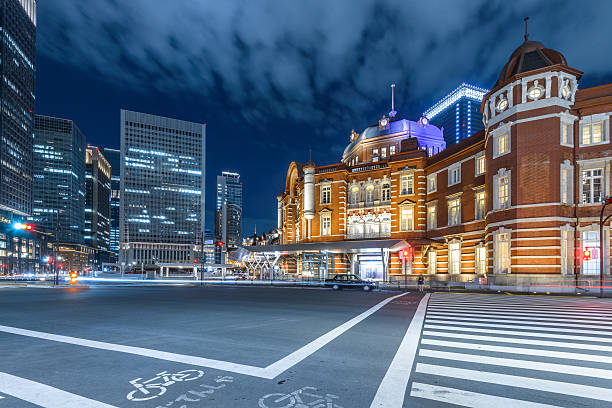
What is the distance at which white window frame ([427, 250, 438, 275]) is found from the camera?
3809 centimetres

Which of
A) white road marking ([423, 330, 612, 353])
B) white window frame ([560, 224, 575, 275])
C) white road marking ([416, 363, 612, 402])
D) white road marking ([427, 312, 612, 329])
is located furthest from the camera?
white window frame ([560, 224, 575, 275])

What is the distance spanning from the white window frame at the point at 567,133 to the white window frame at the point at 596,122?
0.55 m

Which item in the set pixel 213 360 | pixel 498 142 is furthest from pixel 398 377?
pixel 498 142

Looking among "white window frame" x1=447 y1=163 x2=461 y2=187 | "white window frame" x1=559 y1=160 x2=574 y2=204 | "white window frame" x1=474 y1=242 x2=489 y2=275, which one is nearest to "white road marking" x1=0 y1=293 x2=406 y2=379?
"white window frame" x1=559 y1=160 x2=574 y2=204

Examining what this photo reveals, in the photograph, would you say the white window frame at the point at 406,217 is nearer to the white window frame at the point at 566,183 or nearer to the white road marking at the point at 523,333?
the white window frame at the point at 566,183

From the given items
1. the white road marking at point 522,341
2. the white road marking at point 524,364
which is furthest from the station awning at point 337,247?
the white road marking at point 524,364

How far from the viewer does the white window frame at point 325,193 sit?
46344 mm

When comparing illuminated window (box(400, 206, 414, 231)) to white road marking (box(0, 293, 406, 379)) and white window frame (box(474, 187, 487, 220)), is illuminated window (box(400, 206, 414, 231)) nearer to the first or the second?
white window frame (box(474, 187, 487, 220))

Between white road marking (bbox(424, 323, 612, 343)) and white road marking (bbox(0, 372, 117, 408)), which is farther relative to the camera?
white road marking (bbox(424, 323, 612, 343))

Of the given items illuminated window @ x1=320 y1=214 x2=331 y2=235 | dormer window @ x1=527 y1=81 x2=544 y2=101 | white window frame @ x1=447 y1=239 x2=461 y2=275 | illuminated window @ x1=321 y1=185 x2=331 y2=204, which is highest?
dormer window @ x1=527 y1=81 x2=544 y2=101

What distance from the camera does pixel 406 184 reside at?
41.8 metres

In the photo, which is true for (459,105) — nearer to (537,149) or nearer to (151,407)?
(537,149)

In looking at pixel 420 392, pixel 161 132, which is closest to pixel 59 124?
pixel 161 132

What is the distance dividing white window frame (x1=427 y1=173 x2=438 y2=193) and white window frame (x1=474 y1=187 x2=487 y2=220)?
6508 mm
